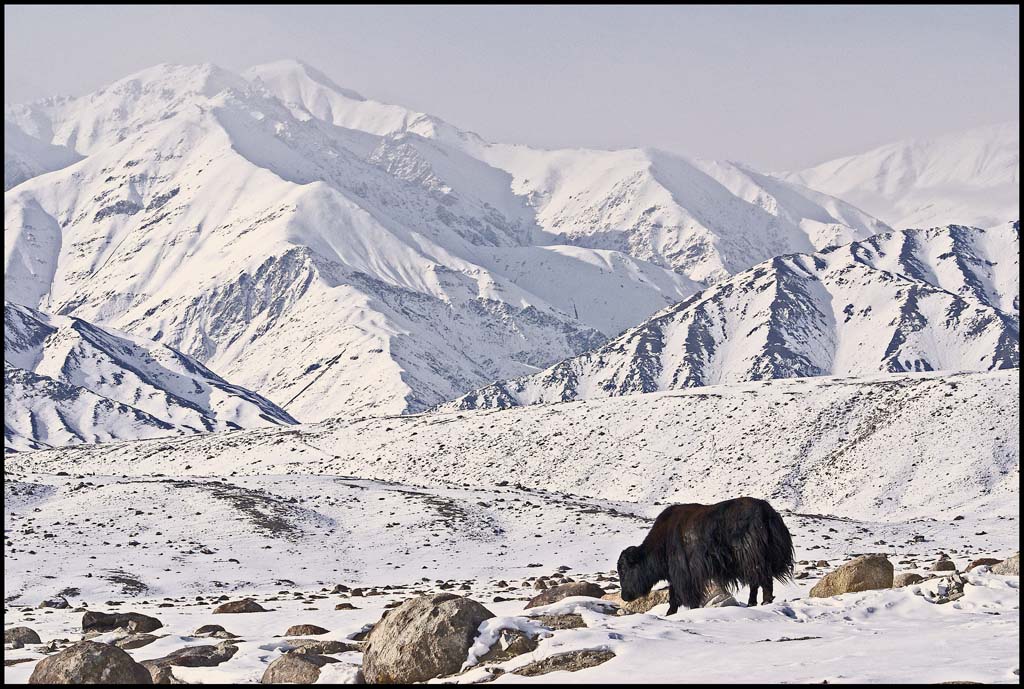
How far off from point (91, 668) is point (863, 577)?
50.2ft

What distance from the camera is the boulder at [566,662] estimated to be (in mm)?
17312

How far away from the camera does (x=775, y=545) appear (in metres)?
23.0

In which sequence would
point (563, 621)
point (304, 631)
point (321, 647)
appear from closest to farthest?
1. point (563, 621)
2. point (321, 647)
3. point (304, 631)

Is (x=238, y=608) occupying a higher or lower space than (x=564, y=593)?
lower

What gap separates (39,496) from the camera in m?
65.4

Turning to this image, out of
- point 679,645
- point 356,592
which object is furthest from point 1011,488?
point 679,645

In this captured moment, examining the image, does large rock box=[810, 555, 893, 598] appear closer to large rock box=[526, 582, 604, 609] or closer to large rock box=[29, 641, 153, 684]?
large rock box=[526, 582, 604, 609]

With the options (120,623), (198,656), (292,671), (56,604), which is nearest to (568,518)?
(56,604)

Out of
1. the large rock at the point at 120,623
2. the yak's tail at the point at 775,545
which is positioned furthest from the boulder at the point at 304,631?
the yak's tail at the point at 775,545

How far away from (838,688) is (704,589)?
9.08 meters

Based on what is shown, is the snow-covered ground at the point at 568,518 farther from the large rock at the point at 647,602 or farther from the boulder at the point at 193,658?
the large rock at the point at 647,602

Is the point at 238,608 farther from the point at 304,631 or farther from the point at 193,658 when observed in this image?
the point at 193,658

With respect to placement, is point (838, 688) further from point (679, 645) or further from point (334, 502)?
point (334, 502)

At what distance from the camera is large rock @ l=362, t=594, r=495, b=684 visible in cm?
1941
